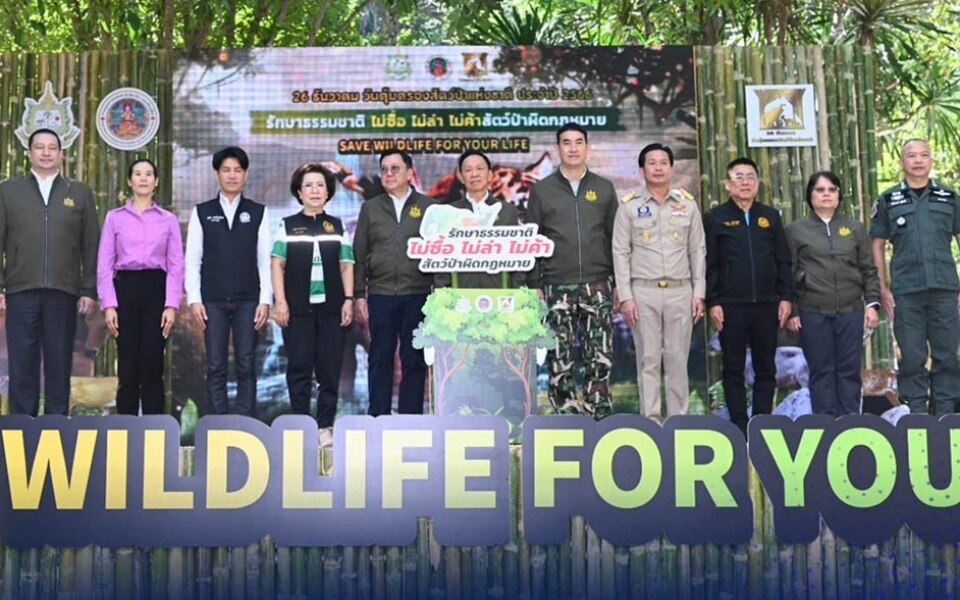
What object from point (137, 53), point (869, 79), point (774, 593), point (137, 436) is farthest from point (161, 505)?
point (869, 79)

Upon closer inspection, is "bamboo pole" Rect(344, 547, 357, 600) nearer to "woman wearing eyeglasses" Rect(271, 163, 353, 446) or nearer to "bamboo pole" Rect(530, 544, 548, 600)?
"bamboo pole" Rect(530, 544, 548, 600)

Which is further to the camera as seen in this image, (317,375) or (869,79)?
(869,79)

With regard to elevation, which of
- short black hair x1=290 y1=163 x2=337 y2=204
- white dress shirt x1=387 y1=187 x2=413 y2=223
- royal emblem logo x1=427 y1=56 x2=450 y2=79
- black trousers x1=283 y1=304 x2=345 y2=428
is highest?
royal emblem logo x1=427 y1=56 x2=450 y2=79

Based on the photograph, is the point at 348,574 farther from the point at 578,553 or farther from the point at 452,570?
the point at 578,553

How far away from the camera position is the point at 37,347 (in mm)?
5168

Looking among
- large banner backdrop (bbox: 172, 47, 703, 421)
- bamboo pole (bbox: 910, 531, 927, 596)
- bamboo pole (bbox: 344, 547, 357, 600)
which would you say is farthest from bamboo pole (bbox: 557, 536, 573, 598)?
large banner backdrop (bbox: 172, 47, 703, 421)

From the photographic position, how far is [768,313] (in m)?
5.61

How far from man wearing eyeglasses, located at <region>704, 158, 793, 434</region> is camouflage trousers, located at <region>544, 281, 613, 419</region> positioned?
1.92 feet

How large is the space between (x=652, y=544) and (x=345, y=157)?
325 centimetres

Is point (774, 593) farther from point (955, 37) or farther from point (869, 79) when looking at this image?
point (955, 37)

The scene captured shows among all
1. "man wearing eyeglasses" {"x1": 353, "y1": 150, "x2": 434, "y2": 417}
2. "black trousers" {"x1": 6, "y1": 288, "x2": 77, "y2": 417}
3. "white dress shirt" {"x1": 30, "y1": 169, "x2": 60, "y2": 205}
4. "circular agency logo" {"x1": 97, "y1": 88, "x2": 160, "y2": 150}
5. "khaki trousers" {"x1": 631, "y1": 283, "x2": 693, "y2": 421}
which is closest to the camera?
"black trousers" {"x1": 6, "y1": 288, "x2": 77, "y2": 417}

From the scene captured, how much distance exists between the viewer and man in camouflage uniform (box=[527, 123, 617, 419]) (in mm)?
5441

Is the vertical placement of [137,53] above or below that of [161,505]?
above

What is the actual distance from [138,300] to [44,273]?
42 cm
